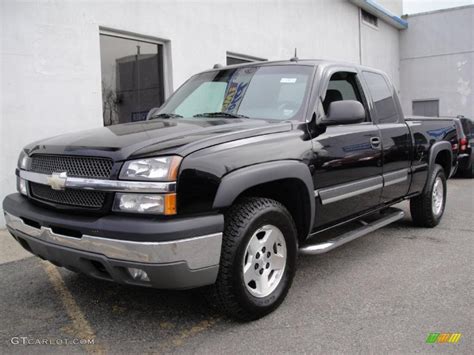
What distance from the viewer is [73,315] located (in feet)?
11.3

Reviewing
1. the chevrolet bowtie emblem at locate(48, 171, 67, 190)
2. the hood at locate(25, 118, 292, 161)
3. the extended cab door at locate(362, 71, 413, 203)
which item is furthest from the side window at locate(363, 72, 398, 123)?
the chevrolet bowtie emblem at locate(48, 171, 67, 190)

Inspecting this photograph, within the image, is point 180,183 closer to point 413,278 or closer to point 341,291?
point 341,291

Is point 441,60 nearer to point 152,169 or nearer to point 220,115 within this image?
point 220,115

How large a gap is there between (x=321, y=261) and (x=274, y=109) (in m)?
1.67

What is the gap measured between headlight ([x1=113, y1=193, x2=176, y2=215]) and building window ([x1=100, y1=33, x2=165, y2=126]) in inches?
206

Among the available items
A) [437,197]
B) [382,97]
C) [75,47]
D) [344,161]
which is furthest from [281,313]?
[75,47]

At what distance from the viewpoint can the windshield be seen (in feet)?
12.8

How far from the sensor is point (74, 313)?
11.4 feet

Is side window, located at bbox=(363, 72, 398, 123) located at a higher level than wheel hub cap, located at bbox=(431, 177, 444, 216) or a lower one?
higher

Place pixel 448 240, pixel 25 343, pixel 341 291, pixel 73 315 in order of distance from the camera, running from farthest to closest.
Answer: pixel 448 240
pixel 341 291
pixel 73 315
pixel 25 343

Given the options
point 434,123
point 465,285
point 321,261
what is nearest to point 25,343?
point 321,261

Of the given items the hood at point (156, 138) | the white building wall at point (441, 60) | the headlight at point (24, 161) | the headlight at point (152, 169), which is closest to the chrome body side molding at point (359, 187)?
the hood at point (156, 138)

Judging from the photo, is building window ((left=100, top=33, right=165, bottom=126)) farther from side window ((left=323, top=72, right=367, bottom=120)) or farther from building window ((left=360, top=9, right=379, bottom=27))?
building window ((left=360, top=9, right=379, bottom=27))

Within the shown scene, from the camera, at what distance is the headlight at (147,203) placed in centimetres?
271
